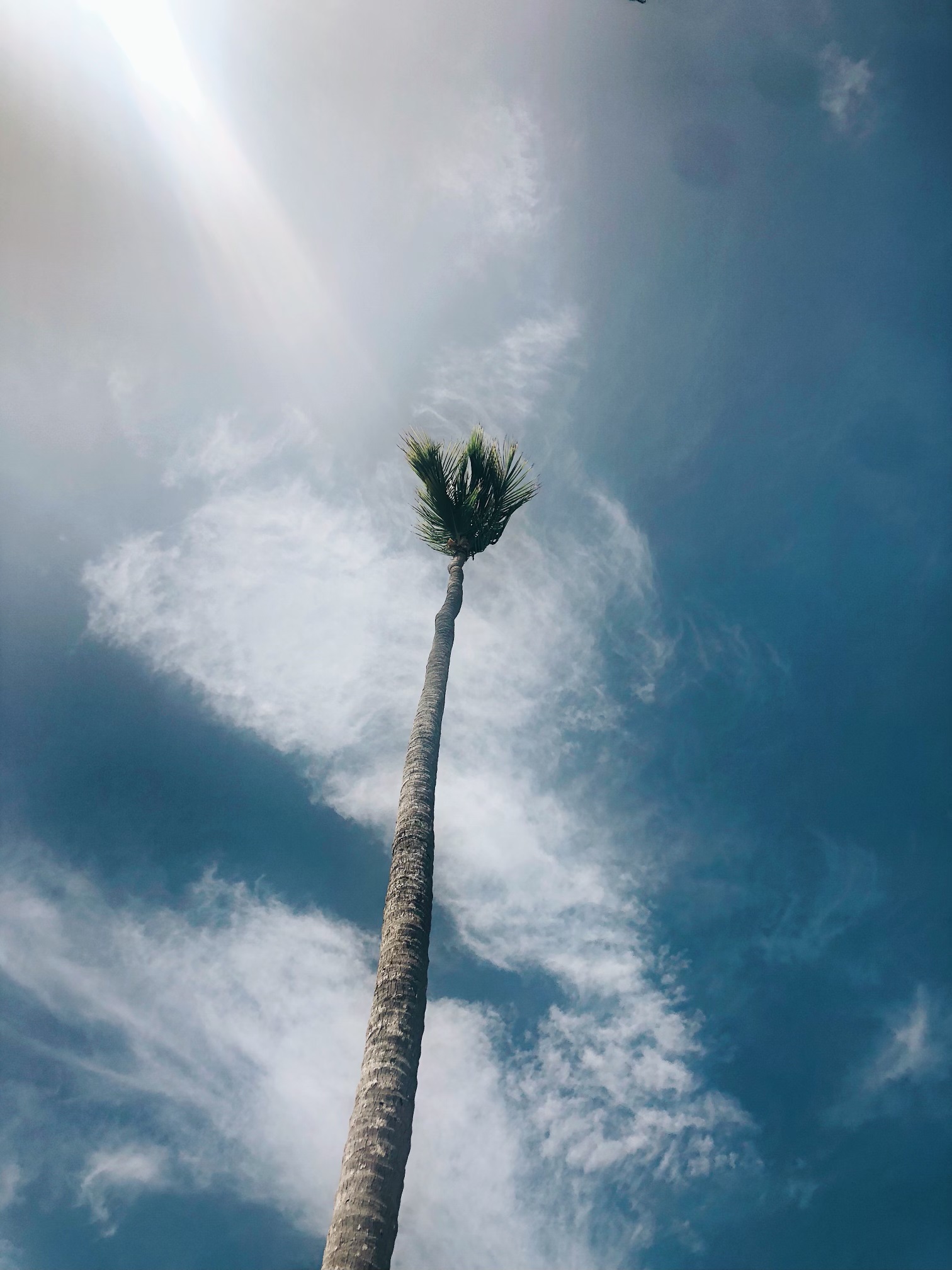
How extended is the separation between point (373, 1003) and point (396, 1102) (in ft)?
2.56

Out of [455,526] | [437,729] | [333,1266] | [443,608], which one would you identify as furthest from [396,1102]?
[455,526]

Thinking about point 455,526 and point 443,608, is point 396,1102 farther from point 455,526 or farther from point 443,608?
point 455,526

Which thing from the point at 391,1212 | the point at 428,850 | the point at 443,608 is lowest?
the point at 391,1212

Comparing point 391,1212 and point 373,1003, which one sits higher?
point 373,1003

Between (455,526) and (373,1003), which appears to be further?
(455,526)

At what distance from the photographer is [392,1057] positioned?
465 cm

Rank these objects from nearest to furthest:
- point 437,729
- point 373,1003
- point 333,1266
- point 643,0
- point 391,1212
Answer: point 333,1266 < point 391,1212 < point 373,1003 < point 437,729 < point 643,0

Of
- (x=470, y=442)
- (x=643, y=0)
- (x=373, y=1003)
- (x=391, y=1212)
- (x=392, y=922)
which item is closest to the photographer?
(x=391, y=1212)

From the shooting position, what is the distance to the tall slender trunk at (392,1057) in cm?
379

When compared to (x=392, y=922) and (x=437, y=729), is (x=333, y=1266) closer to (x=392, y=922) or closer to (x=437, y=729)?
(x=392, y=922)

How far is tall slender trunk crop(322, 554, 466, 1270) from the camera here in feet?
12.4

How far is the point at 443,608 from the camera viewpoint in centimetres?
1062

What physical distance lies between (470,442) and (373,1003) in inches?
362

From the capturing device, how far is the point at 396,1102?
442 cm
